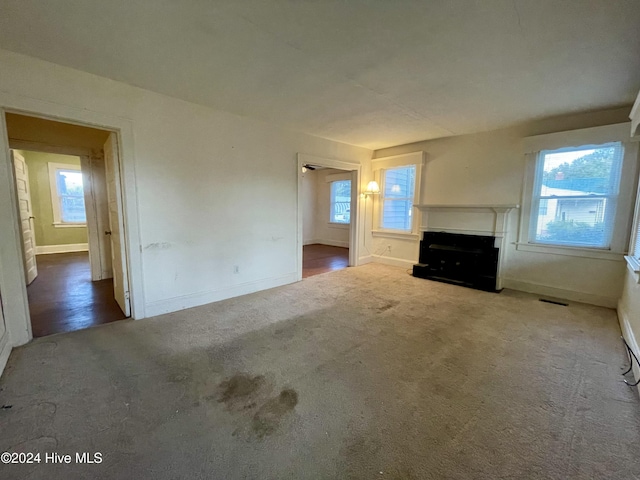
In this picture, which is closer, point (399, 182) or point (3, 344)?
point (3, 344)

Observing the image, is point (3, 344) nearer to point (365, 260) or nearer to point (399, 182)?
point (365, 260)

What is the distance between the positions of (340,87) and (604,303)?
4.28 meters

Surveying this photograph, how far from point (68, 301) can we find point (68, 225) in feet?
15.8

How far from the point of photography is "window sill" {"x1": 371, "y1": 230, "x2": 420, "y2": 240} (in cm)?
546

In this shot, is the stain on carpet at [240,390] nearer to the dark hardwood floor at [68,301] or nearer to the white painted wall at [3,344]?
the white painted wall at [3,344]

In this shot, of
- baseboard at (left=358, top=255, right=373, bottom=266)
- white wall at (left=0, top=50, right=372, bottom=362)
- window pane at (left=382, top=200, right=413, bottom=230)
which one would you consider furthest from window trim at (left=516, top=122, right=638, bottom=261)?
white wall at (left=0, top=50, right=372, bottom=362)

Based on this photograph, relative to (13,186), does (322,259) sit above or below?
below

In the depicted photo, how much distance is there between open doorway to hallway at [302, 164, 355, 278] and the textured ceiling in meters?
5.06

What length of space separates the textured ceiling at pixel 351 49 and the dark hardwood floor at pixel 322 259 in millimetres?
3102

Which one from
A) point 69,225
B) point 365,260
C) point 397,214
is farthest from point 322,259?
point 69,225

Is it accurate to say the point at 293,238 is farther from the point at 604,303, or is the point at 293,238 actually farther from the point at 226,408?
the point at 604,303

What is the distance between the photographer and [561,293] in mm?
3854

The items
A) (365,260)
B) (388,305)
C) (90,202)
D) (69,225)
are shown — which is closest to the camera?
(388,305)

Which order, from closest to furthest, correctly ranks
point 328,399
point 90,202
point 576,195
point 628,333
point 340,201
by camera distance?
point 328,399
point 628,333
point 576,195
point 90,202
point 340,201
